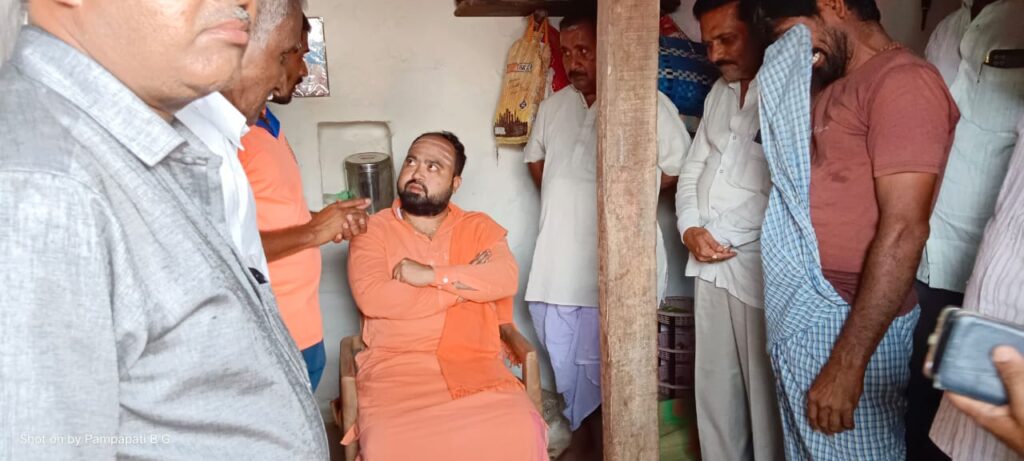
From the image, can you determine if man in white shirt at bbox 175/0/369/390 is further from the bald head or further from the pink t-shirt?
the pink t-shirt

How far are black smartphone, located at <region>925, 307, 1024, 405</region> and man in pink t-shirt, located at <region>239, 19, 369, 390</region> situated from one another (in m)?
1.63

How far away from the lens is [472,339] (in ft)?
9.78

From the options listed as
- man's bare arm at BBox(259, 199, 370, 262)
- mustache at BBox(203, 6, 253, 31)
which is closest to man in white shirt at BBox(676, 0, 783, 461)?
man's bare arm at BBox(259, 199, 370, 262)

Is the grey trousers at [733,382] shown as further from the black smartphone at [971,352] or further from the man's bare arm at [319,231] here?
the black smartphone at [971,352]

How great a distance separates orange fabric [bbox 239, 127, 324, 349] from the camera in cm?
225

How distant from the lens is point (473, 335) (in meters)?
2.99

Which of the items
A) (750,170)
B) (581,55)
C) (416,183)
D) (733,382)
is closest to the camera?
(750,170)

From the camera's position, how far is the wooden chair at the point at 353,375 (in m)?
2.63

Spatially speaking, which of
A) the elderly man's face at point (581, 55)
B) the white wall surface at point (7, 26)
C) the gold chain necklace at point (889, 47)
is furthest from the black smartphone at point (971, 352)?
the elderly man's face at point (581, 55)

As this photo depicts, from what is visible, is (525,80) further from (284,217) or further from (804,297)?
(804,297)

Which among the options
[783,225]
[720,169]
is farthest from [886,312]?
[720,169]

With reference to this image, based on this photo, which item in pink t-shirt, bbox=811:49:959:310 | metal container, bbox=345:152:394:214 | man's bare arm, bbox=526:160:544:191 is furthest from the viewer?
man's bare arm, bbox=526:160:544:191

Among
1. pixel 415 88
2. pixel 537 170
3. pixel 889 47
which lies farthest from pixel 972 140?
pixel 415 88

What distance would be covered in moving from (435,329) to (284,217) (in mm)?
885
